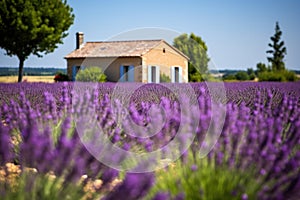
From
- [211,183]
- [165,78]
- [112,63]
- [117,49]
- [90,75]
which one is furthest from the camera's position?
[117,49]

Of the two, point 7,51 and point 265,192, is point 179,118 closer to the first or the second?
point 265,192

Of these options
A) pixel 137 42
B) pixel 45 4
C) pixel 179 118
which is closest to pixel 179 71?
pixel 137 42

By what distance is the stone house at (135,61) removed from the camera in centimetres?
2075

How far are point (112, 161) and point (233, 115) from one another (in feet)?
2.34

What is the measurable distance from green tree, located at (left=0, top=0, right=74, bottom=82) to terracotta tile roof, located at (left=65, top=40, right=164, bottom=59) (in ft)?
5.43

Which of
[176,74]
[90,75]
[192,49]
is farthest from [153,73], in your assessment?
[90,75]

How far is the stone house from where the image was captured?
20.8 m

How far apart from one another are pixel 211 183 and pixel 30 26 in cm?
2203

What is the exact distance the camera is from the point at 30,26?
880 inches

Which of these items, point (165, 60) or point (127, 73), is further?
point (165, 60)

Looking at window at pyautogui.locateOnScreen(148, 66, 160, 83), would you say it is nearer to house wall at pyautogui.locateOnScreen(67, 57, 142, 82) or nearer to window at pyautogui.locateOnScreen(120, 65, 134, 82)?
house wall at pyautogui.locateOnScreen(67, 57, 142, 82)

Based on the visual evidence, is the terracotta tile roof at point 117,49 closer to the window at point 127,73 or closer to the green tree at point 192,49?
the window at point 127,73

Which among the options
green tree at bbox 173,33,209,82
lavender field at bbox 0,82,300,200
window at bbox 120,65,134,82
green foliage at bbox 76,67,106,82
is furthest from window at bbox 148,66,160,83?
lavender field at bbox 0,82,300,200

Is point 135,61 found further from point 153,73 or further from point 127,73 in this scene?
point 127,73
